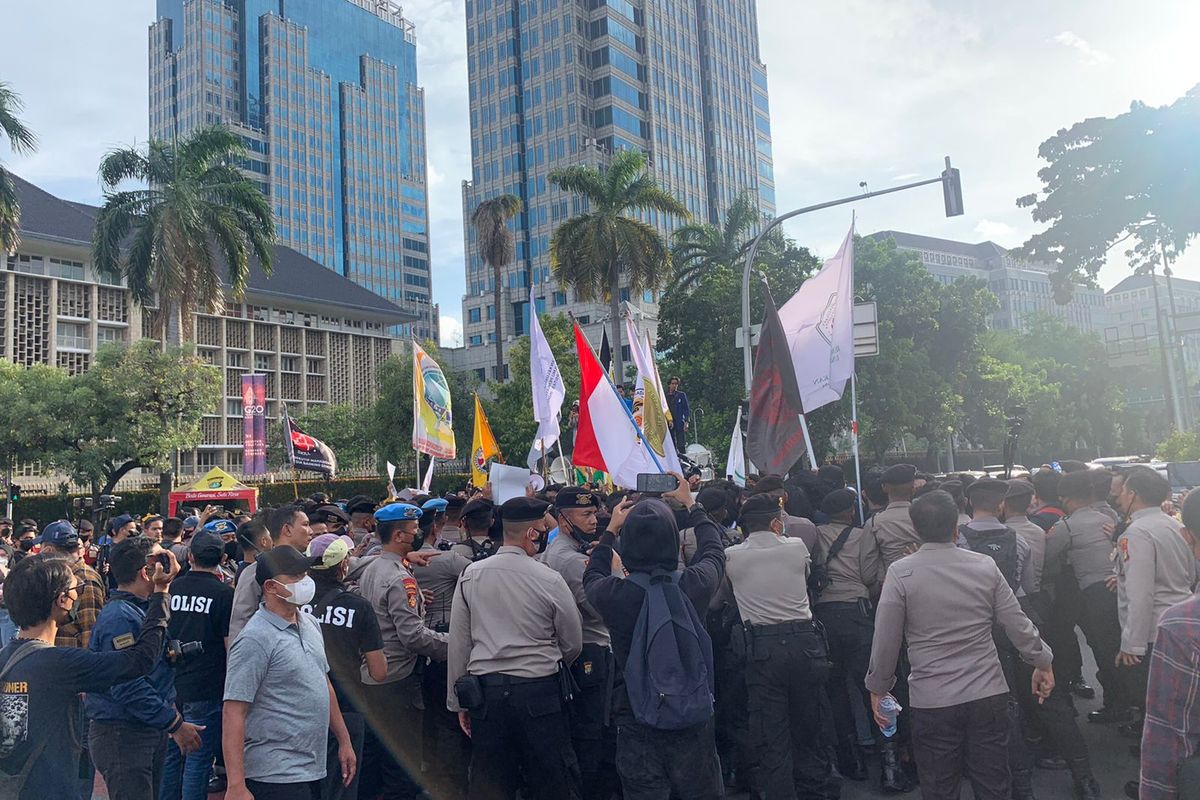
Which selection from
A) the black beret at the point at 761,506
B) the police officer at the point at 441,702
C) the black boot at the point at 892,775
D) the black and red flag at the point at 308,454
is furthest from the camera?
the black and red flag at the point at 308,454

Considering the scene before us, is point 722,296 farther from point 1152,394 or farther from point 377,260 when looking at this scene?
point 377,260

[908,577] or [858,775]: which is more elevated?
[908,577]

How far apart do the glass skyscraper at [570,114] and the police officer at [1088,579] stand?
6692cm

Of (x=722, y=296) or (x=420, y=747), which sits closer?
(x=420, y=747)

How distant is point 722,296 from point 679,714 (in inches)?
1351

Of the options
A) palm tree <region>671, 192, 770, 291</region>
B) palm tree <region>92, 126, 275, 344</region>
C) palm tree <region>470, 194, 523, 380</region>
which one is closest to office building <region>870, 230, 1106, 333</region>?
palm tree <region>671, 192, 770, 291</region>

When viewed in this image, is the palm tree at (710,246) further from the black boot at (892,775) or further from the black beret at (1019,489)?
the black boot at (892,775)

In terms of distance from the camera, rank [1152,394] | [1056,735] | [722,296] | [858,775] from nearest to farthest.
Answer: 1. [1056,735]
2. [858,775]
3. [722,296]
4. [1152,394]

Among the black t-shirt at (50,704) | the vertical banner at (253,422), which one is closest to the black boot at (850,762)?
the black t-shirt at (50,704)

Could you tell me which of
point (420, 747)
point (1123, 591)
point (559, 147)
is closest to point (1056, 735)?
point (1123, 591)

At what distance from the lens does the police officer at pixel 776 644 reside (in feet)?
18.1

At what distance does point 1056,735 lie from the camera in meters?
5.79

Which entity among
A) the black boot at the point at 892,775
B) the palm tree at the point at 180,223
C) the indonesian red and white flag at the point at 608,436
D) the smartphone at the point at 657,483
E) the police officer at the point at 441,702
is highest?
the palm tree at the point at 180,223

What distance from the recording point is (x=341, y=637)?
4906mm
